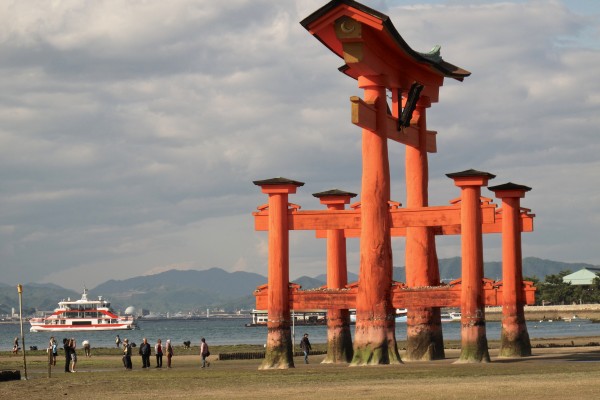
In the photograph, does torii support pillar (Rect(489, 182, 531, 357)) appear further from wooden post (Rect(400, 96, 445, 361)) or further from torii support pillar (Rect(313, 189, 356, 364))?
torii support pillar (Rect(313, 189, 356, 364))

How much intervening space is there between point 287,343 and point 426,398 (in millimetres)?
18712

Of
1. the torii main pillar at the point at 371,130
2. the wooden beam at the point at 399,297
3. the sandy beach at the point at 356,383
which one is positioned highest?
the torii main pillar at the point at 371,130

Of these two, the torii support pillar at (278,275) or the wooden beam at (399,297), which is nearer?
the wooden beam at (399,297)

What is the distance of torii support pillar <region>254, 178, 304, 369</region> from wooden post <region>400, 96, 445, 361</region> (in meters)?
6.16

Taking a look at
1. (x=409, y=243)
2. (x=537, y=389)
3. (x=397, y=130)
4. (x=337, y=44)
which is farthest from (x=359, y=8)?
(x=537, y=389)

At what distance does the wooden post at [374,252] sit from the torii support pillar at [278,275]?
3.37 metres

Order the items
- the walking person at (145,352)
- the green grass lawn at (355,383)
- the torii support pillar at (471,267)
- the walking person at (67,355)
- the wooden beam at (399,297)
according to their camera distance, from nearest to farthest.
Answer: the green grass lawn at (355,383) → the torii support pillar at (471,267) → the wooden beam at (399,297) → the walking person at (67,355) → the walking person at (145,352)

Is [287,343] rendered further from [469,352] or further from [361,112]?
[361,112]

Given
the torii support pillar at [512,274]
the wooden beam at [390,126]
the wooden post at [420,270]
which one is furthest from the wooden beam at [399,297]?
the wooden beam at [390,126]

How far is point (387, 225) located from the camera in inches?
1816

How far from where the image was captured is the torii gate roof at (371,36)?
44750mm

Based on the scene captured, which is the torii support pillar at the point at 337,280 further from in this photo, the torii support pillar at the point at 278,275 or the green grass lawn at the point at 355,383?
the green grass lawn at the point at 355,383

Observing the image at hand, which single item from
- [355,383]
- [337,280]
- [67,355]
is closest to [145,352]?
[67,355]

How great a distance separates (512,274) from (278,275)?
10629 mm
